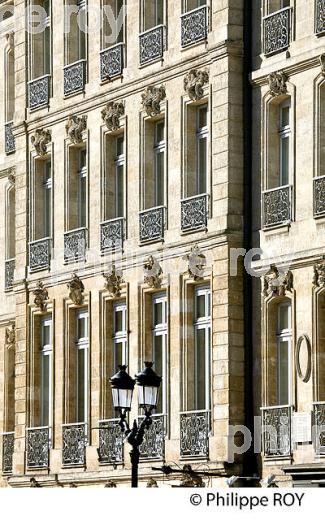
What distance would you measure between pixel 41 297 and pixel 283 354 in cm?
831

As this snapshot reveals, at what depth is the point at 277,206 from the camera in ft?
113

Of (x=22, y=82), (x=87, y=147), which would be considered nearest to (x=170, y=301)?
(x=87, y=147)

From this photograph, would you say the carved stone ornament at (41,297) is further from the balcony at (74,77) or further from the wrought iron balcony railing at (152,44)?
the wrought iron balcony railing at (152,44)

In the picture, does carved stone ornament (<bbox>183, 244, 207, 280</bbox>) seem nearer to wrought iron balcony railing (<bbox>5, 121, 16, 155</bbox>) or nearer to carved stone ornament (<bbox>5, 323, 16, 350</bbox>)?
carved stone ornament (<bbox>5, 323, 16, 350</bbox>)

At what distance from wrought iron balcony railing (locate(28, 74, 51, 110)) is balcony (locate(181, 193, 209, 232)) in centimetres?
632

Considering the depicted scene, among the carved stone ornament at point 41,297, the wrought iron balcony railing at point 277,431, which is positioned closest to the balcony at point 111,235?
the carved stone ornament at point 41,297

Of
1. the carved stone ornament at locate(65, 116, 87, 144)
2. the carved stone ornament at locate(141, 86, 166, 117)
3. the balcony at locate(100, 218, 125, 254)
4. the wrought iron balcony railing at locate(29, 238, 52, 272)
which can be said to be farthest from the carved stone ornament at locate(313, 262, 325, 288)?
the wrought iron balcony railing at locate(29, 238, 52, 272)

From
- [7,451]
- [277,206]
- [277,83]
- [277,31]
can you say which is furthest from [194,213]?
[7,451]

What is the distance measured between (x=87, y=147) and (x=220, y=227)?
5.70 m

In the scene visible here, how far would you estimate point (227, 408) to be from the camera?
3481 centimetres

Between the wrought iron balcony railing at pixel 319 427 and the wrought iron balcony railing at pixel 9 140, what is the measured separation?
537 inches

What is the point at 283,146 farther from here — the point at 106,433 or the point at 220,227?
the point at 106,433

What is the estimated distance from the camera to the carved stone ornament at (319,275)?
109 ft

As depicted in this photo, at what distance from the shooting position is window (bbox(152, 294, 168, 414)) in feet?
122
